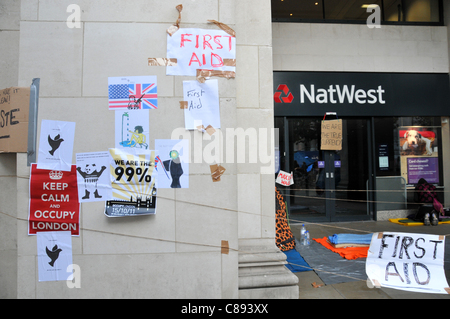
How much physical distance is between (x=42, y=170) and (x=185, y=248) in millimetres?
1695

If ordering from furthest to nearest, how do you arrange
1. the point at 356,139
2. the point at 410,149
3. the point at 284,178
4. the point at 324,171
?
the point at 410,149
the point at 356,139
the point at 324,171
the point at 284,178

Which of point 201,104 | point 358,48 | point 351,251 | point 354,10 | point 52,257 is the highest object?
point 354,10

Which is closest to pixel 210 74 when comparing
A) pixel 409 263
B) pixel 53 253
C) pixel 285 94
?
pixel 53 253

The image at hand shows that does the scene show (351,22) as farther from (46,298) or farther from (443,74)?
(46,298)

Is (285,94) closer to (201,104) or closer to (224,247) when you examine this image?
(201,104)

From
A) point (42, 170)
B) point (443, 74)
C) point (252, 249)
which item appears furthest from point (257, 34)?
point (443, 74)

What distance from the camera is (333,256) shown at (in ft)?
16.2

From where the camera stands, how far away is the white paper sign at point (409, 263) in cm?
290

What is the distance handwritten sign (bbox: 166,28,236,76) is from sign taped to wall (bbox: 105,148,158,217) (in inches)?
38.0

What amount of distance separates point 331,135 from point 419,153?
2.84 m

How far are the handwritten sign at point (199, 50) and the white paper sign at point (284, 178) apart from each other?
487cm

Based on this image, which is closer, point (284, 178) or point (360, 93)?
point (284, 178)

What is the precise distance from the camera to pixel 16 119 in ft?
9.64

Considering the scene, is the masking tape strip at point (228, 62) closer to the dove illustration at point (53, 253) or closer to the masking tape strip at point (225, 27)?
the masking tape strip at point (225, 27)
